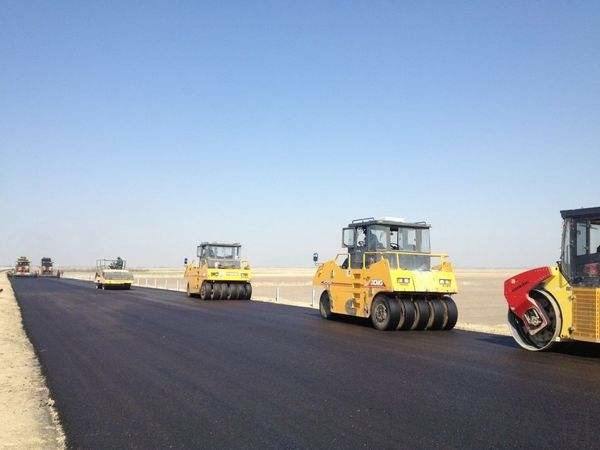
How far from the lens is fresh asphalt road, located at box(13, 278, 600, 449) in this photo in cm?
554

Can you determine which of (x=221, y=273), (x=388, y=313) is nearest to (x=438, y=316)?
(x=388, y=313)

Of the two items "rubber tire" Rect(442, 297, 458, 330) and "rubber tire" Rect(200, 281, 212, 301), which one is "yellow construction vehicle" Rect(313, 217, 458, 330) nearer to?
"rubber tire" Rect(442, 297, 458, 330)

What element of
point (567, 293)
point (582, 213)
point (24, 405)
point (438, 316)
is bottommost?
point (24, 405)

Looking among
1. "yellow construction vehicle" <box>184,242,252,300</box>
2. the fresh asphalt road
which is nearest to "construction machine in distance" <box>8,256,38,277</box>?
"yellow construction vehicle" <box>184,242,252,300</box>

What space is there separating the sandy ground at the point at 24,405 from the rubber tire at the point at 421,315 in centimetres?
935

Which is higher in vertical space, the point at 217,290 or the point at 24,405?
the point at 217,290

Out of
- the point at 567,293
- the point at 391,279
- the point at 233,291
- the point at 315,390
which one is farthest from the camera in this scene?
the point at 233,291

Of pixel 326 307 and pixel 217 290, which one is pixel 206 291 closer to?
pixel 217 290

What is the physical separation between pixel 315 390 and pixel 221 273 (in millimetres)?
20795

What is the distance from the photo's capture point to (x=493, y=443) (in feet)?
17.3

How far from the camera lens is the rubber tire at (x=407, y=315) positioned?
1456 centimetres

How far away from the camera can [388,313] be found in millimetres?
14398

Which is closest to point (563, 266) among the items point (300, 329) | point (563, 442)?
point (563, 442)

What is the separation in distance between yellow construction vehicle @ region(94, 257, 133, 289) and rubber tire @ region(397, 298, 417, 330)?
29565 millimetres
